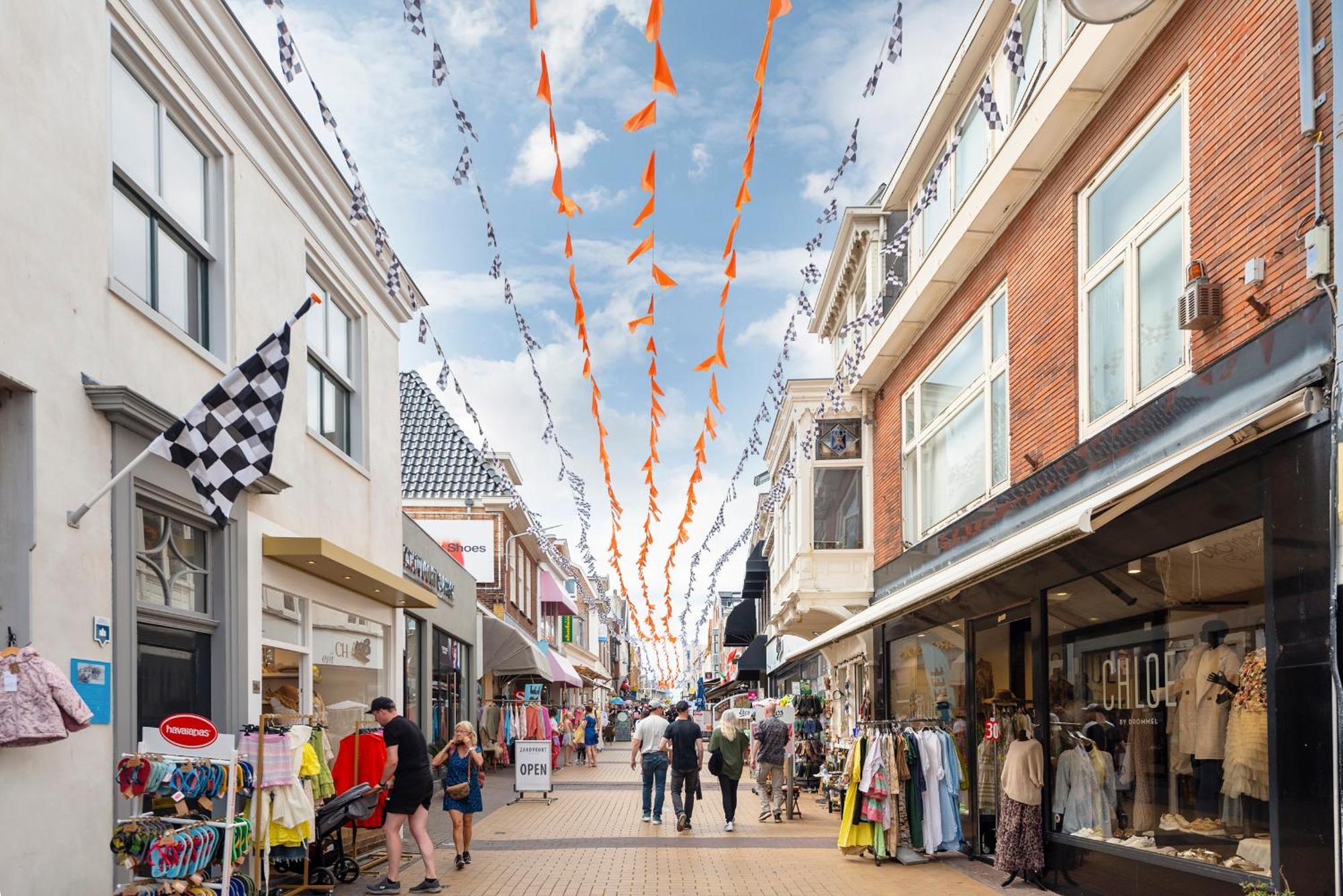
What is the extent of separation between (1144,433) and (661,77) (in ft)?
→ 15.0

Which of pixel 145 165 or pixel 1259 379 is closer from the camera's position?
pixel 1259 379

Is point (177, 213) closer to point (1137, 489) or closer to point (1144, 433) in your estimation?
point (1137, 489)

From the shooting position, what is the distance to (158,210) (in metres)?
9.52

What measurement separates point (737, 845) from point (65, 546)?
30.0ft

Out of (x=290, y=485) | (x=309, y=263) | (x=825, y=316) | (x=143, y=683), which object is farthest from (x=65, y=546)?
(x=825, y=316)

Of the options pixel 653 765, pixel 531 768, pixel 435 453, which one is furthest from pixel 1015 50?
pixel 435 453

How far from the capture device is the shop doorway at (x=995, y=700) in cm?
1225

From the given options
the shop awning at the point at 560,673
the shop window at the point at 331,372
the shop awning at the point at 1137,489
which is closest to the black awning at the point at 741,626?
the shop awning at the point at 560,673

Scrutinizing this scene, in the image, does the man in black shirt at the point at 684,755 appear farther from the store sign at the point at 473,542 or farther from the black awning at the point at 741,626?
the black awning at the point at 741,626

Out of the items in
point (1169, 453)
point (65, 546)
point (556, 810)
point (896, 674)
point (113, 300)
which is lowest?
point (556, 810)

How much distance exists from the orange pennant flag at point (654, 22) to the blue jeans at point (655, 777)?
1217cm

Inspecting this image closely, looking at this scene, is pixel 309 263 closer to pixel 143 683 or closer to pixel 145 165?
pixel 145 165

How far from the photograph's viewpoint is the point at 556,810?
62.6 feet

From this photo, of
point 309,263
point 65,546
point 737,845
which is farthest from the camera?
point 737,845
